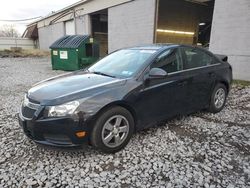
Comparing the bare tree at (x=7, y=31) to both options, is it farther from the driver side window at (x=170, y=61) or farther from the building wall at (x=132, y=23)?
the driver side window at (x=170, y=61)

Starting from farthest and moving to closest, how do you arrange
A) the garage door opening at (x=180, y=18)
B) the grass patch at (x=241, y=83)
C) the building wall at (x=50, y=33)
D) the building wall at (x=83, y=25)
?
the building wall at (x=50, y=33)
the building wall at (x=83, y=25)
the garage door opening at (x=180, y=18)
the grass patch at (x=241, y=83)

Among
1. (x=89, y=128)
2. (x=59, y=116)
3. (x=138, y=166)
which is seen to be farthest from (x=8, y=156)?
(x=138, y=166)

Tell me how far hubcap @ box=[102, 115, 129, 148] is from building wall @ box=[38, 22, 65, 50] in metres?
19.9

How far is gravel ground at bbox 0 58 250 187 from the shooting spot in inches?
95.1

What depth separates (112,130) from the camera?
9.32ft

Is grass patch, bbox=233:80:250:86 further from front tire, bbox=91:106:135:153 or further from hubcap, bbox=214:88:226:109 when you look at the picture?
front tire, bbox=91:106:135:153

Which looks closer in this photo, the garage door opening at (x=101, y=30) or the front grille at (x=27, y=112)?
the front grille at (x=27, y=112)

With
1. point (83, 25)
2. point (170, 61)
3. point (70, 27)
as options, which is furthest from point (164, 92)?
point (70, 27)

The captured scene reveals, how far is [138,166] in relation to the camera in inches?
105

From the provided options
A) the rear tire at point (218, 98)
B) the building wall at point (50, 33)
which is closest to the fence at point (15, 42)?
the building wall at point (50, 33)

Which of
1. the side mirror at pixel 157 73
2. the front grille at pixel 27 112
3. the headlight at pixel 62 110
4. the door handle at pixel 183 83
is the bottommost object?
the front grille at pixel 27 112

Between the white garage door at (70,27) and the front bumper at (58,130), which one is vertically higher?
the white garage door at (70,27)

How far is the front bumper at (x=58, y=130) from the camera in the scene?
2.54 m

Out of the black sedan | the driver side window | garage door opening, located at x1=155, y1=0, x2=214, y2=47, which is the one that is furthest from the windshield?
garage door opening, located at x1=155, y1=0, x2=214, y2=47
